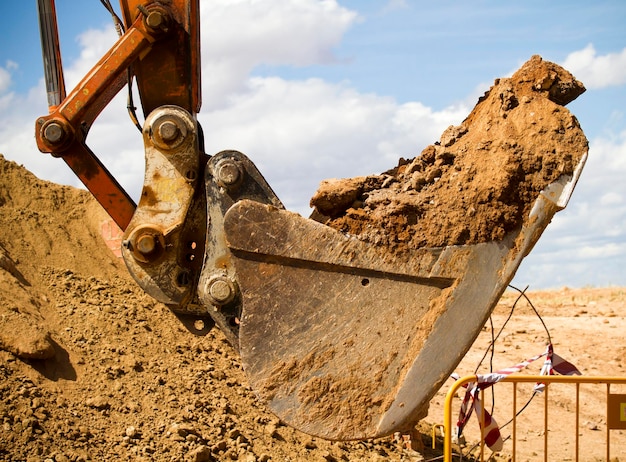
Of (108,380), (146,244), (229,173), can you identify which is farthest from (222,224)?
(108,380)

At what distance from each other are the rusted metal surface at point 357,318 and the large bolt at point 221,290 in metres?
0.14

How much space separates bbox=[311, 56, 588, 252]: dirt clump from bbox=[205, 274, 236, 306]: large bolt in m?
0.52

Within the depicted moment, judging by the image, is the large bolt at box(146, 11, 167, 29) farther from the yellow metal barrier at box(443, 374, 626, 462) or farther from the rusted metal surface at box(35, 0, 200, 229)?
the yellow metal barrier at box(443, 374, 626, 462)

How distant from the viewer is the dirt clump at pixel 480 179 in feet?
10.6

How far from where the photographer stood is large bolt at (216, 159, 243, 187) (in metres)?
3.35

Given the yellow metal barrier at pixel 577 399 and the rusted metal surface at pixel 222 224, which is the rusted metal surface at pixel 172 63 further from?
the yellow metal barrier at pixel 577 399

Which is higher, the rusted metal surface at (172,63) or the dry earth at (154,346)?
the rusted metal surface at (172,63)

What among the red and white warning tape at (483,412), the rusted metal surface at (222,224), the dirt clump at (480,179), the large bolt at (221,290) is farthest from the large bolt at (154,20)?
the red and white warning tape at (483,412)

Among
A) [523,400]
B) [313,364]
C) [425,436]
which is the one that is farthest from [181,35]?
[523,400]

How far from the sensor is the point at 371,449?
607cm

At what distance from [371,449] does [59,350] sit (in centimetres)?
266

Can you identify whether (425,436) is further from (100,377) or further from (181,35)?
(181,35)

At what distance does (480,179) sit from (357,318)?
33.0 inches

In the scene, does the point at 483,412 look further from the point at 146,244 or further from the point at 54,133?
the point at 54,133
